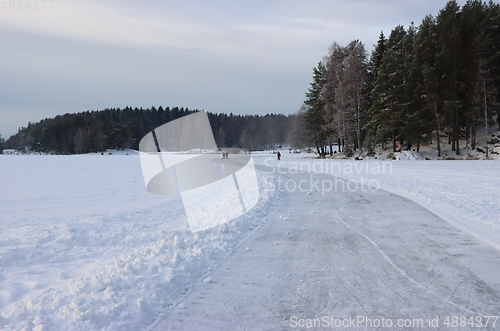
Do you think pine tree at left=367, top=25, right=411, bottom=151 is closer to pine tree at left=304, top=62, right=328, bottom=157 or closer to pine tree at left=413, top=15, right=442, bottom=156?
pine tree at left=413, top=15, right=442, bottom=156

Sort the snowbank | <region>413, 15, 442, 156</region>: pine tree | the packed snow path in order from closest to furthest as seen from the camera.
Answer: the packed snow path < the snowbank < <region>413, 15, 442, 156</region>: pine tree

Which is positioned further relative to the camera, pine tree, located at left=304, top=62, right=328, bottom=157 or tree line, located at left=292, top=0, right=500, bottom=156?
pine tree, located at left=304, top=62, right=328, bottom=157

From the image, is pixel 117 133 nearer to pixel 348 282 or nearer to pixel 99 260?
pixel 99 260

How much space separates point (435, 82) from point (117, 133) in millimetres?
94353

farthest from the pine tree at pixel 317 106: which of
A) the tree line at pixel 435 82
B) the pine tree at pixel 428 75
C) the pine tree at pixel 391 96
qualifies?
the pine tree at pixel 428 75

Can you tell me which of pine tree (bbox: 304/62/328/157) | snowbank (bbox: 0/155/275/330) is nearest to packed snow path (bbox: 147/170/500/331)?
snowbank (bbox: 0/155/275/330)

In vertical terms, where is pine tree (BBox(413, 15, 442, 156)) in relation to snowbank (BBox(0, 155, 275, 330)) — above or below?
above

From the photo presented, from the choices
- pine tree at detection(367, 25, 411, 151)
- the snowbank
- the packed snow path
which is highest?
pine tree at detection(367, 25, 411, 151)

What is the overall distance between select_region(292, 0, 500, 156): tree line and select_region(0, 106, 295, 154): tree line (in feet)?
214

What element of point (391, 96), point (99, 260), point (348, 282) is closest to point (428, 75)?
point (391, 96)

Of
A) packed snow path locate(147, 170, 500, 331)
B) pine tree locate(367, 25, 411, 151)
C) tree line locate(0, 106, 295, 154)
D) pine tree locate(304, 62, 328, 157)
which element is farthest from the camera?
tree line locate(0, 106, 295, 154)

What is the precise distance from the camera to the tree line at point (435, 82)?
91.4 feet

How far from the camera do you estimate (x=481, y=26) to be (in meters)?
29.4

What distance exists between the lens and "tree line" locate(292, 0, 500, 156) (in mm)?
27844
